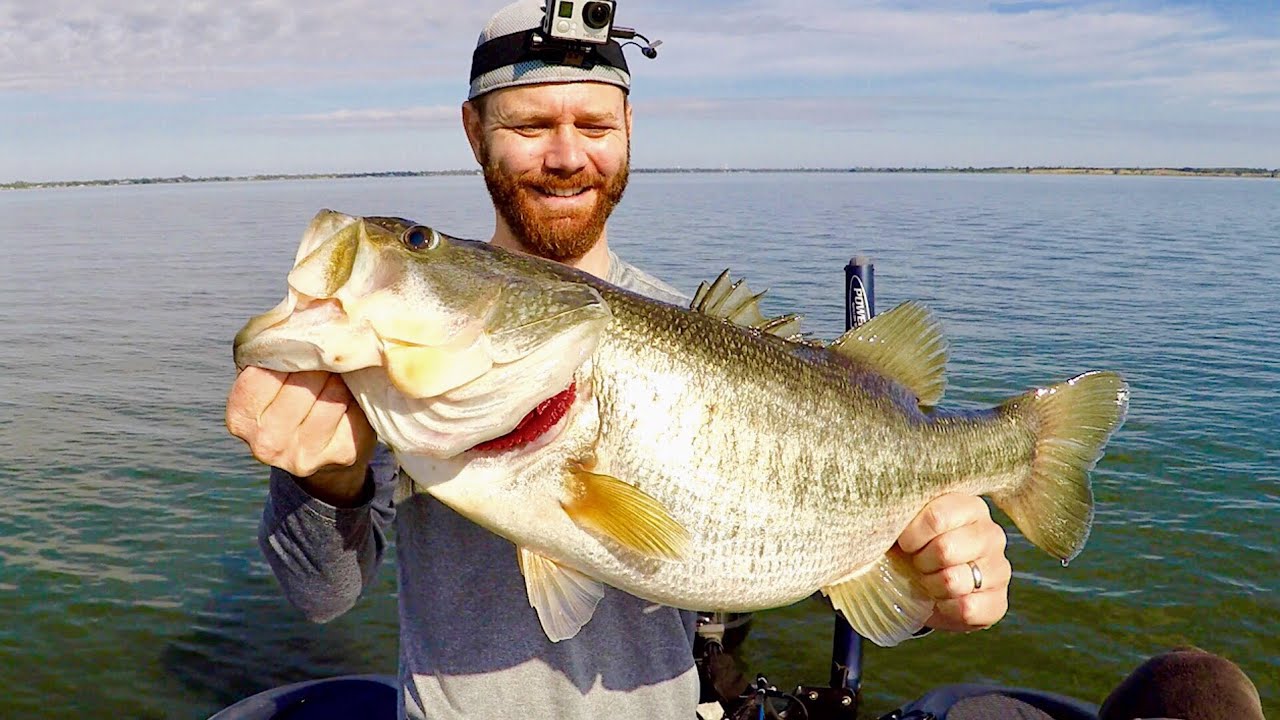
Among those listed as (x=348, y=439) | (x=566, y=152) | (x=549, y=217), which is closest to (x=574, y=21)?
(x=566, y=152)

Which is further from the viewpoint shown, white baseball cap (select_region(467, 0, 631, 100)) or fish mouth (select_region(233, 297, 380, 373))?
white baseball cap (select_region(467, 0, 631, 100))

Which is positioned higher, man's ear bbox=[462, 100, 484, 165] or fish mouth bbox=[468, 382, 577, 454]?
man's ear bbox=[462, 100, 484, 165]

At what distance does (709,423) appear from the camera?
8.18ft

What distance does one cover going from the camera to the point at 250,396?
6.96ft

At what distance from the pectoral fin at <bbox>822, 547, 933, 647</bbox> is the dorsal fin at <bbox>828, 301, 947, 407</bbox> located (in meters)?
0.57

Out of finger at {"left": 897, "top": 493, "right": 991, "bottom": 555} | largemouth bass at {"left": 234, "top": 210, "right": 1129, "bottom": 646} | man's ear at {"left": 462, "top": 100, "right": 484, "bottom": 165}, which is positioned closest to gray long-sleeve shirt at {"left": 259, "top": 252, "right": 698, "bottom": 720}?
largemouth bass at {"left": 234, "top": 210, "right": 1129, "bottom": 646}

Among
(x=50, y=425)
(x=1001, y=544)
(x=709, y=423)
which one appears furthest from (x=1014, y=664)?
(x=50, y=425)

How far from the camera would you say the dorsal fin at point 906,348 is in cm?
305

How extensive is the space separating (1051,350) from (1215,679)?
1446 cm

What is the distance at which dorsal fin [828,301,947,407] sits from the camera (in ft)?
10.00

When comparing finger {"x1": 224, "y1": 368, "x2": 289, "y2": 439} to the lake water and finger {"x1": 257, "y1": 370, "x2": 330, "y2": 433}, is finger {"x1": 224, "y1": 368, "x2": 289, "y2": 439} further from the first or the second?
the lake water

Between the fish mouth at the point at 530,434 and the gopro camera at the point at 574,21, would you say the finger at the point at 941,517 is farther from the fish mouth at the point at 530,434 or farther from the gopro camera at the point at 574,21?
the gopro camera at the point at 574,21

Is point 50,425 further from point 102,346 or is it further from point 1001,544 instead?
point 1001,544

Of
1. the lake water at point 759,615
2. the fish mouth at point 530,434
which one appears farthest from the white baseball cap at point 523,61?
the lake water at point 759,615
